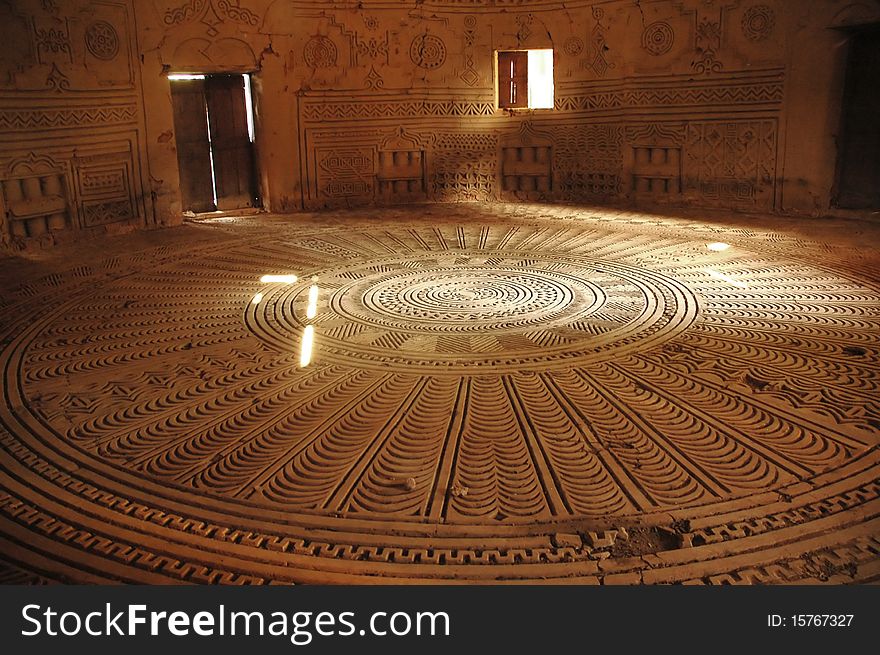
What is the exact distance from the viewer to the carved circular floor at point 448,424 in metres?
2.66

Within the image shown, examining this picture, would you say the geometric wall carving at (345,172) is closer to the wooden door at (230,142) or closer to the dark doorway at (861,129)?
the wooden door at (230,142)

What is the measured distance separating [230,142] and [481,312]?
6.17m

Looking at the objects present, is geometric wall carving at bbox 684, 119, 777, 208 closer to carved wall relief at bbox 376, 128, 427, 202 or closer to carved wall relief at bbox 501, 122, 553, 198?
carved wall relief at bbox 501, 122, 553, 198

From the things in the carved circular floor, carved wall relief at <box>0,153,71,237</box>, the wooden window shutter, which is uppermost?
the wooden window shutter

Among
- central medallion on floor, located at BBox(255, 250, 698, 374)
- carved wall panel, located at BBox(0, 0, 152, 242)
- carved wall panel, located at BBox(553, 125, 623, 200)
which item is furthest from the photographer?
carved wall panel, located at BBox(553, 125, 623, 200)

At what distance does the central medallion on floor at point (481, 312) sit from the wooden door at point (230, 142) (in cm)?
415

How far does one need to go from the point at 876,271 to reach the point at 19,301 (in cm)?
707

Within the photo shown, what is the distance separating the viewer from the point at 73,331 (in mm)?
5207

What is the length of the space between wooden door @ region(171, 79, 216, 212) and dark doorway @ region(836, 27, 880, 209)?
7931 mm

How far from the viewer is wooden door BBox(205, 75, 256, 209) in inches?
389

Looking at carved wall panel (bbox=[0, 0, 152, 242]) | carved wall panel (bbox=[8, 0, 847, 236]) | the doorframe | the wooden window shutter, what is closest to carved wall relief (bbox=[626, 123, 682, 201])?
carved wall panel (bbox=[8, 0, 847, 236])

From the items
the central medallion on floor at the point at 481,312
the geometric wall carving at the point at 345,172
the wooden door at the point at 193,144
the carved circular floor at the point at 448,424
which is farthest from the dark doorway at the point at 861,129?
the wooden door at the point at 193,144

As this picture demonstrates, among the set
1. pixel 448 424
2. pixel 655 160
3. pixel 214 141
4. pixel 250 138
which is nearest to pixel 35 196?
pixel 214 141

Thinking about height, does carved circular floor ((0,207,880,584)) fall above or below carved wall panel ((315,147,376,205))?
below
